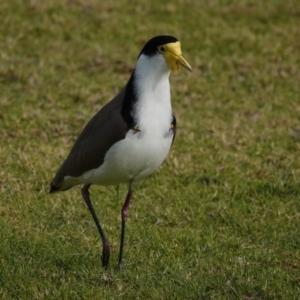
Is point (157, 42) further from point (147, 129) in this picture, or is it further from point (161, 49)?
point (147, 129)

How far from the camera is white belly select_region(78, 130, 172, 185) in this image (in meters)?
4.69

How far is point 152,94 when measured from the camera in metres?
4.73

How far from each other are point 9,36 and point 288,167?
4058mm

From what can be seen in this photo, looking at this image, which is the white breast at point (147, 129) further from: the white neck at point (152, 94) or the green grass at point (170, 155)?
the green grass at point (170, 155)

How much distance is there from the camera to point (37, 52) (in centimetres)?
915

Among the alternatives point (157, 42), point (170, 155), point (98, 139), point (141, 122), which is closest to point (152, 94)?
point (141, 122)

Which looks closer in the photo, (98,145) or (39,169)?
(98,145)

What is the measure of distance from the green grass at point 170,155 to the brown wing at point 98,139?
1.91 ft

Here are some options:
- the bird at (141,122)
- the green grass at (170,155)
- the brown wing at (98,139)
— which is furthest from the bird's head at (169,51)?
the green grass at (170,155)

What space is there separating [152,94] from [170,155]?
2340 mm

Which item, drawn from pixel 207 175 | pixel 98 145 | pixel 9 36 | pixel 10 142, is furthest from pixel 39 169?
pixel 9 36

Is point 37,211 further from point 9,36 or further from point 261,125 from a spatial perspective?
point 9,36

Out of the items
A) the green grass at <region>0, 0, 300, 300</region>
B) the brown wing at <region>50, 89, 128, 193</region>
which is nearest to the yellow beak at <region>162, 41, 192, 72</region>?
the brown wing at <region>50, 89, 128, 193</region>

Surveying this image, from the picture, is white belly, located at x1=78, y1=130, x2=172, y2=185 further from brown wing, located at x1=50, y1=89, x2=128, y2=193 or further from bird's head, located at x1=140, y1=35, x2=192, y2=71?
bird's head, located at x1=140, y1=35, x2=192, y2=71
